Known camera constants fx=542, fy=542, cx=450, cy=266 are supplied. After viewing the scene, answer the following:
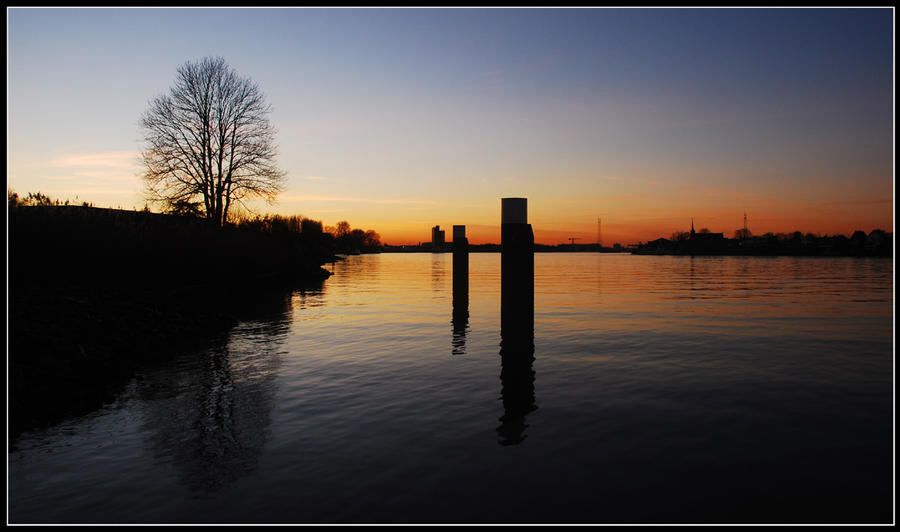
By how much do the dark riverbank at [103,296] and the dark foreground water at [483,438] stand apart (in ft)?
3.37

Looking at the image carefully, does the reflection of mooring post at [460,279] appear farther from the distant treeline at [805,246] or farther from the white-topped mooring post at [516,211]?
the distant treeline at [805,246]

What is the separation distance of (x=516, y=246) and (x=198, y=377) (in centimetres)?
717

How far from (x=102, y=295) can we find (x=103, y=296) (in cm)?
16

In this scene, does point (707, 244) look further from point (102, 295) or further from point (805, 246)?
point (102, 295)

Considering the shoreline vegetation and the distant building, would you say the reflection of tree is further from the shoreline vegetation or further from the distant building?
the distant building

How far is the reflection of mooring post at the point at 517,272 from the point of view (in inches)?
487

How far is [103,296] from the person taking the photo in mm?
15453

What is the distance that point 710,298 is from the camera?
25781 mm

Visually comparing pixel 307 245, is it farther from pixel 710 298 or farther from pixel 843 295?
pixel 843 295

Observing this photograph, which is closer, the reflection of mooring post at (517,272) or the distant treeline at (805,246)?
the reflection of mooring post at (517,272)

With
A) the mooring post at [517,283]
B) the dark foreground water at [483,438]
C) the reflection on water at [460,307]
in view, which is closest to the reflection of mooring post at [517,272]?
the mooring post at [517,283]

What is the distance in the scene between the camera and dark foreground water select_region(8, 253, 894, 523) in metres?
5.22

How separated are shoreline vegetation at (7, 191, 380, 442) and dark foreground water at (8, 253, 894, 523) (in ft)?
3.51

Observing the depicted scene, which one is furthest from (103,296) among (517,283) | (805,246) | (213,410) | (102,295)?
(805,246)
